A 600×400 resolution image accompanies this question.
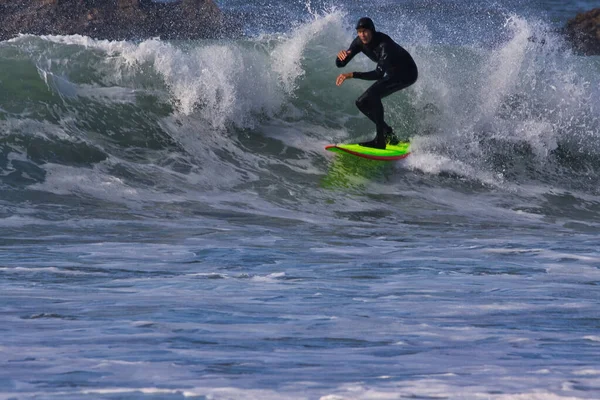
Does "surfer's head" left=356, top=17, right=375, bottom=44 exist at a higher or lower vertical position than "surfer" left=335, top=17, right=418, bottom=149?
higher

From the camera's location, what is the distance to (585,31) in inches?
1415

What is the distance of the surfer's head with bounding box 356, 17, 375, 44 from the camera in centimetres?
1020

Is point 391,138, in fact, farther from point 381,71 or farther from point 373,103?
point 381,71

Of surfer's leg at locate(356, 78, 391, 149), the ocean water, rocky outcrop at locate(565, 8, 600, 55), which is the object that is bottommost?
the ocean water

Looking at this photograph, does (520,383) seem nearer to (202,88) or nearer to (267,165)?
(267,165)

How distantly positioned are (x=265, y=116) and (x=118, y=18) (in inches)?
1065

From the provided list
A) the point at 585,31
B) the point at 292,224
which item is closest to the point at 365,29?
the point at 292,224

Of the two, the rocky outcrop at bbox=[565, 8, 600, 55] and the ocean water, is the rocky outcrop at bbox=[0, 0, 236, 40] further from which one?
the ocean water

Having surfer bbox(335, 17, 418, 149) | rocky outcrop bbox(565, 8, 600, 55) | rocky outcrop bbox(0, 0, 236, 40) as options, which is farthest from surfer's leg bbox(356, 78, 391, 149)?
rocky outcrop bbox(0, 0, 236, 40)

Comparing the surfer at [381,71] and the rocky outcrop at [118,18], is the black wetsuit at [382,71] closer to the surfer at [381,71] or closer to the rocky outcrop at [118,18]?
the surfer at [381,71]

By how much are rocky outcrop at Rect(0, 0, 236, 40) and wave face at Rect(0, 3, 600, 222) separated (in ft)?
79.6

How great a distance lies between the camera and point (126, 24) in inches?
1506

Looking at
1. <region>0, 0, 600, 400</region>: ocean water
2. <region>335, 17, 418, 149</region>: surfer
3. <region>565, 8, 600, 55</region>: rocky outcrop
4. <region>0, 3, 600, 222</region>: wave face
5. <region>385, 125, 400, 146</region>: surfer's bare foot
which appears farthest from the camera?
<region>565, 8, 600, 55</region>: rocky outcrop

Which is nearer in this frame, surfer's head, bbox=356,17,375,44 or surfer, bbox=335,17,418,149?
surfer's head, bbox=356,17,375,44
